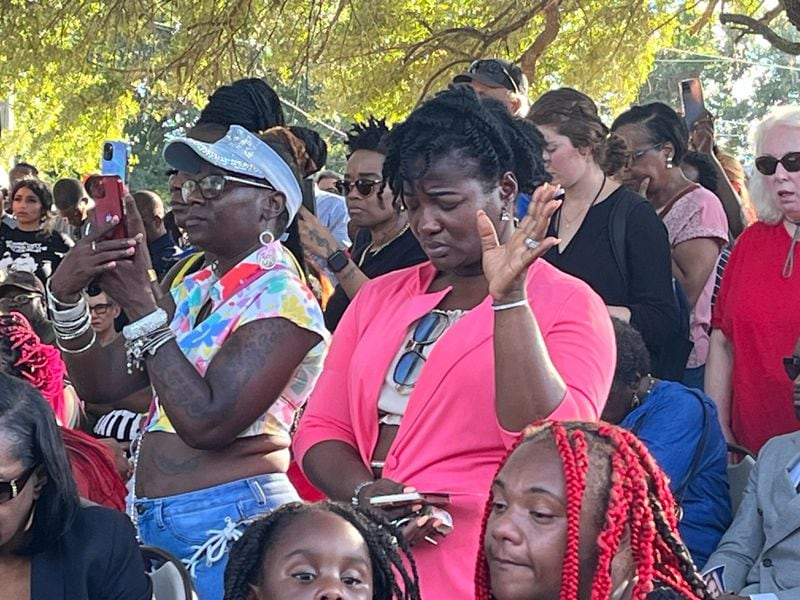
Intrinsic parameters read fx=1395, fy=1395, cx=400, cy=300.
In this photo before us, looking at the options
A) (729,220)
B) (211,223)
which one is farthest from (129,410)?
(729,220)

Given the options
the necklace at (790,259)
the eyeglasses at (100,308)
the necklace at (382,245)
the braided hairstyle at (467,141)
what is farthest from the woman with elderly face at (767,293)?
the eyeglasses at (100,308)

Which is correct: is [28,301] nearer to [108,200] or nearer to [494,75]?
[494,75]

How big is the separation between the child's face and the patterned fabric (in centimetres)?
68

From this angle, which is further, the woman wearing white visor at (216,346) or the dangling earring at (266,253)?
the dangling earring at (266,253)

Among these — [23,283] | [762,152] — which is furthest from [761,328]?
[23,283]

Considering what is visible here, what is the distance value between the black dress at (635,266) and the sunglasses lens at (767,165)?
418 millimetres

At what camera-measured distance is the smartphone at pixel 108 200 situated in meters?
3.80

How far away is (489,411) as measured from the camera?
10.3 feet

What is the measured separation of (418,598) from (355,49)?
865 centimetres

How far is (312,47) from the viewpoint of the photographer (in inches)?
442

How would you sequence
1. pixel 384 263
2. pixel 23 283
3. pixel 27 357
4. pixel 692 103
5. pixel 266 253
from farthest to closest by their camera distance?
pixel 23 283, pixel 692 103, pixel 384 263, pixel 27 357, pixel 266 253

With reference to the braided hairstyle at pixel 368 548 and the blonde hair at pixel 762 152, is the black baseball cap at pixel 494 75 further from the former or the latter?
the braided hairstyle at pixel 368 548

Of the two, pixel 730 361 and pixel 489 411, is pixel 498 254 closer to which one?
pixel 489 411

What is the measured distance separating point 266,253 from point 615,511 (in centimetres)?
150
